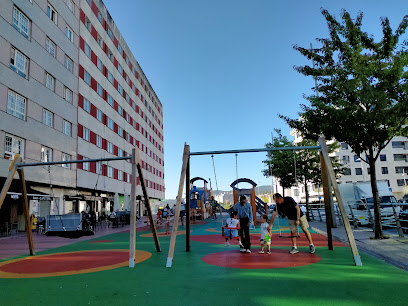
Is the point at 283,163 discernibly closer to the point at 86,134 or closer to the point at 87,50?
the point at 86,134

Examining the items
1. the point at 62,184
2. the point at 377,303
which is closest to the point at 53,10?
the point at 62,184

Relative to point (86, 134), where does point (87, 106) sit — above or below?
above

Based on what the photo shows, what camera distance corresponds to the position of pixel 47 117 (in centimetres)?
2628

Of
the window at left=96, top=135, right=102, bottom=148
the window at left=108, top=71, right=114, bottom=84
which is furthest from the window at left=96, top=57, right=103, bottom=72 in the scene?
the window at left=96, top=135, right=102, bottom=148

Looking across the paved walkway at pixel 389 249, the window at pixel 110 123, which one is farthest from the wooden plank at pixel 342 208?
the window at pixel 110 123

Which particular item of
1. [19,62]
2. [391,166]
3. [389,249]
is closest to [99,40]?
[19,62]

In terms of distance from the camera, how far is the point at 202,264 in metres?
7.85

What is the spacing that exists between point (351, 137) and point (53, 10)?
2797cm

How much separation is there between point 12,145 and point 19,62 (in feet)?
20.6

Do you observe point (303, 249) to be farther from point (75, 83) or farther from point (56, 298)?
point (75, 83)

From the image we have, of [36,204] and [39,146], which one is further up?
[39,146]

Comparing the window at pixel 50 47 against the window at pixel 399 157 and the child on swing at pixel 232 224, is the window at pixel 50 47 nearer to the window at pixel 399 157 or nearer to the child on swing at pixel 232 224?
the child on swing at pixel 232 224

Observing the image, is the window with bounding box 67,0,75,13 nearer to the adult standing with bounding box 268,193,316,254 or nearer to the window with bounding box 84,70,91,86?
the window with bounding box 84,70,91,86

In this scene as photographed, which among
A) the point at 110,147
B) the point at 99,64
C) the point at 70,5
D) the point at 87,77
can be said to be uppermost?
the point at 70,5
